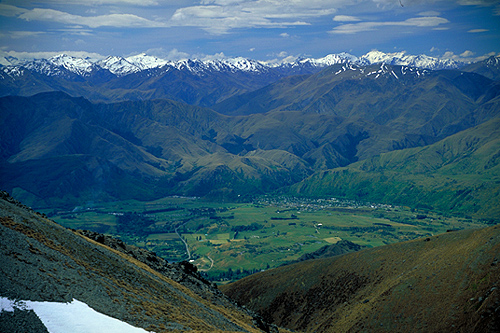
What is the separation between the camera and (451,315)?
56.5m

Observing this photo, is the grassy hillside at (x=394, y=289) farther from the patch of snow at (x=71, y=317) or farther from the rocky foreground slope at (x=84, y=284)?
the patch of snow at (x=71, y=317)

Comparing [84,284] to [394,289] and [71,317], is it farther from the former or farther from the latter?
[394,289]

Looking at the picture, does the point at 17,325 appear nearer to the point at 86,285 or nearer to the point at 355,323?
the point at 86,285

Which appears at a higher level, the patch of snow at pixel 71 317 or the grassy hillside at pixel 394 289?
the patch of snow at pixel 71 317

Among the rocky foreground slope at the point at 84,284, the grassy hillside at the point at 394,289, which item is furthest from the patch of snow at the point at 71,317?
the grassy hillside at the point at 394,289

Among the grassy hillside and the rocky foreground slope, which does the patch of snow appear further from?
the grassy hillside

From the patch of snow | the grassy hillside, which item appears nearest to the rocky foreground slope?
the patch of snow

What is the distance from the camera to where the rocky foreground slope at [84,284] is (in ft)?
112

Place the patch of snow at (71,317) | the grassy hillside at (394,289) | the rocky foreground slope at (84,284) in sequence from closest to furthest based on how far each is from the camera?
the patch of snow at (71,317) → the rocky foreground slope at (84,284) → the grassy hillside at (394,289)

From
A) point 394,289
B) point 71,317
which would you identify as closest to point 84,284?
point 71,317

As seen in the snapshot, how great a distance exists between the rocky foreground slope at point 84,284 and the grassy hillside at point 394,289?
23.2 m

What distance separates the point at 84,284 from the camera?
39.2 m

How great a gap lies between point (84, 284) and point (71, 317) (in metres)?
6.43

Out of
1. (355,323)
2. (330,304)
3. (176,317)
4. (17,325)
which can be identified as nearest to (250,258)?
(330,304)
